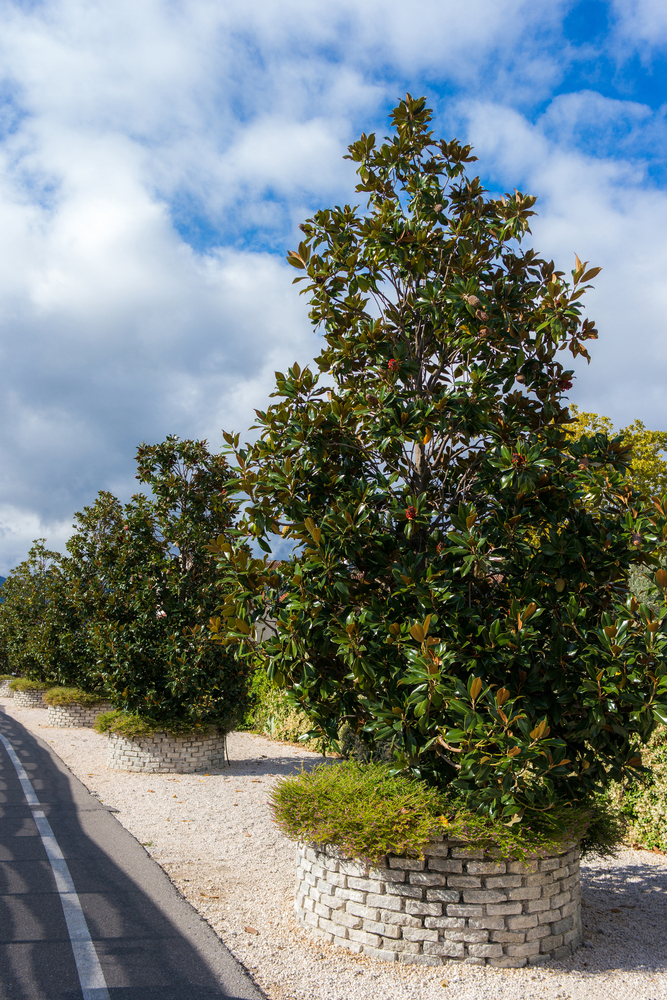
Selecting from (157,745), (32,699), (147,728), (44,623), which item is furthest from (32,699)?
(147,728)

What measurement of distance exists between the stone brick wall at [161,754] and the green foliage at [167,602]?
0.48 m

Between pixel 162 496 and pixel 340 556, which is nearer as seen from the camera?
pixel 340 556

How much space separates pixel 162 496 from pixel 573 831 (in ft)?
33.4

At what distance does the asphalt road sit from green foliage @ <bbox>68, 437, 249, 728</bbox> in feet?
11.8

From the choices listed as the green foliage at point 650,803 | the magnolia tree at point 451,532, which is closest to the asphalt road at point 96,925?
the magnolia tree at point 451,532

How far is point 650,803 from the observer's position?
817cm

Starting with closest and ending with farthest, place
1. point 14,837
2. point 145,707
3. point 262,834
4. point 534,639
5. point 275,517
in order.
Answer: point 534,639
point 275,517
point 14,837
point 262,834
point 145,707

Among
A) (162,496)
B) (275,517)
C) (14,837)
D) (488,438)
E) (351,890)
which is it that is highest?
(162,496)

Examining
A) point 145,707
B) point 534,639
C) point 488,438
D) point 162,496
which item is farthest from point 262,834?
point 162,496

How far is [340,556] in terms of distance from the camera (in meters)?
5.21

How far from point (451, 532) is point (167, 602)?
30.3ft

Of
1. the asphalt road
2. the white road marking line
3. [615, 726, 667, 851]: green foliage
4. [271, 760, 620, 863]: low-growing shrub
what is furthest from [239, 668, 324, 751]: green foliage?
[271, 760, 620, 863]: low-growing shrub

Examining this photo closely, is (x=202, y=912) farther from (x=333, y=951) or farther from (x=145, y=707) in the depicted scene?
(x=145, y=707)

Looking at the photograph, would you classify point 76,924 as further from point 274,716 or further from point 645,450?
point 645,450
